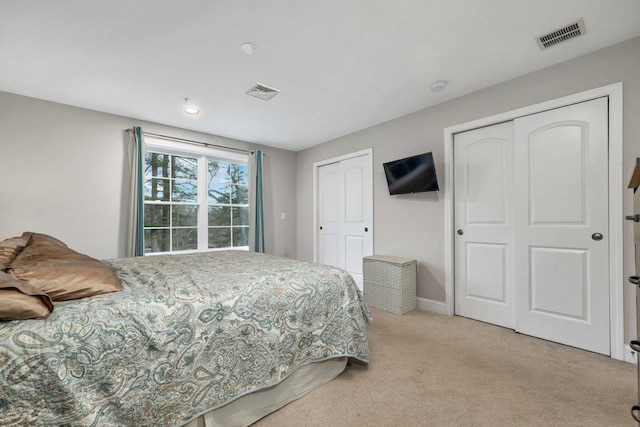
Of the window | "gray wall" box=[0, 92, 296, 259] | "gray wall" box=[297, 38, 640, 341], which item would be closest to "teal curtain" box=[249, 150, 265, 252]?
the window

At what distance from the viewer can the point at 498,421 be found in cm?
141

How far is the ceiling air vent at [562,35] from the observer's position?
1858mm

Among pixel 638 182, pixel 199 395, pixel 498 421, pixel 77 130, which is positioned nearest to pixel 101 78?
pixel 77 130

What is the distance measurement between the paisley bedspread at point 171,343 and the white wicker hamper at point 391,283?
1.30 metres

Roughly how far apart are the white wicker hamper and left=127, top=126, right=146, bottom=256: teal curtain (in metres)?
2.85

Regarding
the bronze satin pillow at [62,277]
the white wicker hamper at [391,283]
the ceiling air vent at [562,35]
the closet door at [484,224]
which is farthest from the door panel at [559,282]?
the bronze satin pillow at [62,277]

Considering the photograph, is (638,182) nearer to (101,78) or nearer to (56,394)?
(56,394)

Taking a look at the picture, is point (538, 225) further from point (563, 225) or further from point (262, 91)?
point (262, 91)

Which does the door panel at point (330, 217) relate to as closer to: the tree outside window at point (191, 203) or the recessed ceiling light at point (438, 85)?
the tree outside window at point (191, 203)

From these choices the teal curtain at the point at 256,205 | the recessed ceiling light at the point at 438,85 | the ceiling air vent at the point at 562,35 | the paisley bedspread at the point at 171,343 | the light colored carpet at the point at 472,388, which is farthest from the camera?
the teal curtain at the point at 256,205

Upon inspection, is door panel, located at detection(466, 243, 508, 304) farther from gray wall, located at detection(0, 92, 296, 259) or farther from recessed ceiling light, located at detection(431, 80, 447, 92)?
gray wall, located at detection(0, 92, 296, 259)

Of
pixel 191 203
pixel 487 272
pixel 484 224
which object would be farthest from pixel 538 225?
pixel 191 203

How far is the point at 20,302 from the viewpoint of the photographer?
3.14 ft

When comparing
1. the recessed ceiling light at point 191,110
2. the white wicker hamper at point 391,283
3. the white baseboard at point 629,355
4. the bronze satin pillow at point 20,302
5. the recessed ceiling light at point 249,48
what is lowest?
the white baseboard at point 629,355
